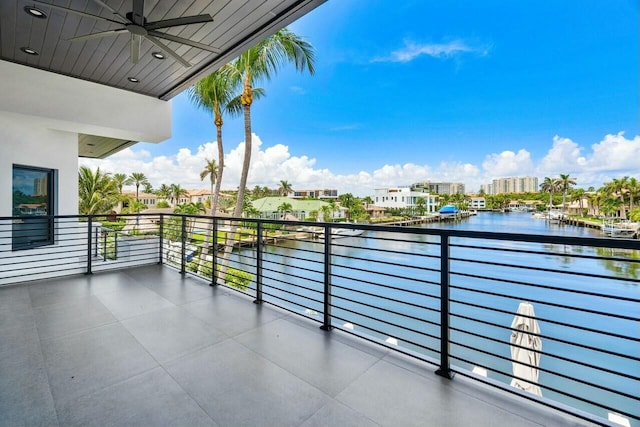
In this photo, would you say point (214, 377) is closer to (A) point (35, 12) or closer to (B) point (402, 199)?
(A) point (35, 12)

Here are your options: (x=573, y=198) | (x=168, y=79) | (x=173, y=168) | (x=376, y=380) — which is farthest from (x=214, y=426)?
(x=173, y=168)

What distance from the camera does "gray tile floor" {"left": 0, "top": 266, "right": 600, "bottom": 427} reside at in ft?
5.17

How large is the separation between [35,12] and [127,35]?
2.40 ft

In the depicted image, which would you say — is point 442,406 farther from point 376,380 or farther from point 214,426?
point 214,426

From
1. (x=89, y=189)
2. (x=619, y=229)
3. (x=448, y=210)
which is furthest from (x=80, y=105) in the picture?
(x=448, y=210)

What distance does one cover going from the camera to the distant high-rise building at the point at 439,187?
33.2 metres

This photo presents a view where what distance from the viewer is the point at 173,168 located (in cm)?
4000

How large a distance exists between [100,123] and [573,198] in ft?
93.5

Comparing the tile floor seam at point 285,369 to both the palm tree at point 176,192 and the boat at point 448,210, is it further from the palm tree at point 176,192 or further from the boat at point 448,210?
the palm tree at point 176,192

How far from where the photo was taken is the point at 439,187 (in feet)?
118

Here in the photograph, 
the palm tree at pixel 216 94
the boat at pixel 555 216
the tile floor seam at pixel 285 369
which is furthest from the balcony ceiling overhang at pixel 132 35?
the boat at pixel 555 216

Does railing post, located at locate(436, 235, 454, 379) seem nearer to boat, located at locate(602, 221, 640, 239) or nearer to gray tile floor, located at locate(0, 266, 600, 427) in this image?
gray tile floor, located at locate(0, 266, 600, 427)

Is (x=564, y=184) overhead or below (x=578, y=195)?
overhead

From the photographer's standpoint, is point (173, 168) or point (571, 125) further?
point (173, 168)
